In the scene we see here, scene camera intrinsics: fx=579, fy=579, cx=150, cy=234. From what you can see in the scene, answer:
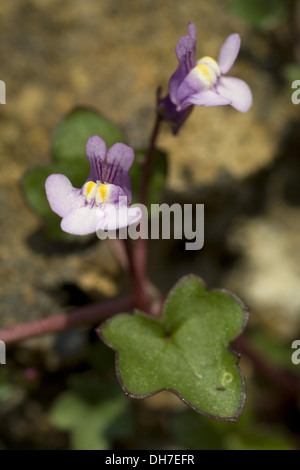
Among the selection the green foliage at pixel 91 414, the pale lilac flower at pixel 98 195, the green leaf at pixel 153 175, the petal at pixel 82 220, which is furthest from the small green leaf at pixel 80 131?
the green foliage at pixel 91 414

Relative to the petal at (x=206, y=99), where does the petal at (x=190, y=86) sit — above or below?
above

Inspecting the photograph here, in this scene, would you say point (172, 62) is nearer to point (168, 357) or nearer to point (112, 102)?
point (112, 102)

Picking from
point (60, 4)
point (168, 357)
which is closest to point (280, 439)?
point (168, 357)

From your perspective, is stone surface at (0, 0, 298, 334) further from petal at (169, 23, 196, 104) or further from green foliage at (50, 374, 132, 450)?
petal at (169, 23, 196, 104)

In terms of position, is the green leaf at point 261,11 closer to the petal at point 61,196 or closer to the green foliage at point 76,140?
the green foliage at point 76,140

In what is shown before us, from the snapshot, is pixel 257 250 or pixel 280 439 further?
pixel 257 250

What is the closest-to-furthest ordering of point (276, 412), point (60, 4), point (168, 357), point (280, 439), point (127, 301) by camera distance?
point (168, 357), point (127, 301), point (280, 439), point (276, 412), point (60, 4)

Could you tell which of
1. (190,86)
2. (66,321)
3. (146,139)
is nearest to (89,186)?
(190,86)
